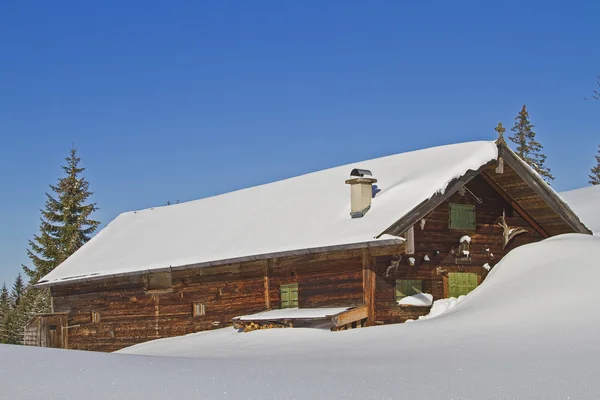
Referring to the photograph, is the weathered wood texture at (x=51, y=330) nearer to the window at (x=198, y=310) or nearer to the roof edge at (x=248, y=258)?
the roof edge at (x=248, y=258)

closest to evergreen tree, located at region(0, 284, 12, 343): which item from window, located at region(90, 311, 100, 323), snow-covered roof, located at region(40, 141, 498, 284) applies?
snow-covered roof, located at region(40, 141, 498, 284)

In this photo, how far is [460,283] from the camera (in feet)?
69.8

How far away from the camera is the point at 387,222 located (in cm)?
1884

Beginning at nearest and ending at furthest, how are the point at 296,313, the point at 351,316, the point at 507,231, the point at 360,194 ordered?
the point at 351,316, the point at 296,313, the point at 360,194, the point at 507,231

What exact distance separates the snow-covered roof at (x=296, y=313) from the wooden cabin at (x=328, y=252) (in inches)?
3.2

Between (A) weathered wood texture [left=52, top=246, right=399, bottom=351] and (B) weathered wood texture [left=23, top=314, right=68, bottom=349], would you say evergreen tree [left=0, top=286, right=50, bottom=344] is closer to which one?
(B) weathered wood texture [left=23, top=314, right=68, bottom=349]

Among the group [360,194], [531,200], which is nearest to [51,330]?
[360,194]

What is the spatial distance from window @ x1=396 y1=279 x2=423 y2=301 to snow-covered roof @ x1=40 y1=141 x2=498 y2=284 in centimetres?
197

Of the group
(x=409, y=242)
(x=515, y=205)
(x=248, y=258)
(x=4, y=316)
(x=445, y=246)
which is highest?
(x=515, y=205)

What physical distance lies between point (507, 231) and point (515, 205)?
88 cm

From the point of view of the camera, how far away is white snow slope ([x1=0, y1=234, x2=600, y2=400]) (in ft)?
28.0

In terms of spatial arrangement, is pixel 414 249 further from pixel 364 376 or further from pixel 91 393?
pixel 91 393

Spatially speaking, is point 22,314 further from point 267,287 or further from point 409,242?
point 409,242

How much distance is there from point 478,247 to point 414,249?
2.97 metres
